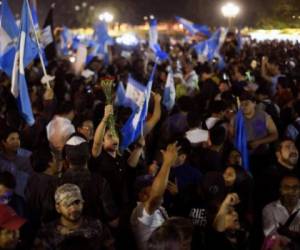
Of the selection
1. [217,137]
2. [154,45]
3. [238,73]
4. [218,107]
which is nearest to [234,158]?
[217,137]

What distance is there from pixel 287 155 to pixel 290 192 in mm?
1062

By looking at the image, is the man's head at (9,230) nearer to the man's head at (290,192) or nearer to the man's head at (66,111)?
the man's head at (290,192)

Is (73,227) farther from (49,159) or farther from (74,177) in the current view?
(49,159)

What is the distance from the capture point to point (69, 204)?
4.49 m

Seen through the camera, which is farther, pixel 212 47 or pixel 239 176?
pixel 212 47

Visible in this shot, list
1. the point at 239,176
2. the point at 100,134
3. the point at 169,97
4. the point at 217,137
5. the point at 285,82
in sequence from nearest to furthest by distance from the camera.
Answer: the point at 239,176, the point at 100,134, the point at 217,137, the point at 169,97, the point at 285,82

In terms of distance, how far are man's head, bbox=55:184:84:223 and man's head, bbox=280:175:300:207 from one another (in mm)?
2013

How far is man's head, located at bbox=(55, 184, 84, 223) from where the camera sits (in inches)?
177

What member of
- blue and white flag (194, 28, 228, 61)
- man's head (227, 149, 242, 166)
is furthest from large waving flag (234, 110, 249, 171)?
blue and white flag (194, 28, 228, 61)

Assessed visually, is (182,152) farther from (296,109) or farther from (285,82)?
(285,82)

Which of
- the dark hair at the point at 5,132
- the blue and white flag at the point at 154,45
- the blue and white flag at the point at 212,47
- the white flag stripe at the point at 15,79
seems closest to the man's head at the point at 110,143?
the dark hair at the point at 5,132

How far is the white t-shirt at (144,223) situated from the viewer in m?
4.91

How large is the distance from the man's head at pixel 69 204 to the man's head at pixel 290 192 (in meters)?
2.01

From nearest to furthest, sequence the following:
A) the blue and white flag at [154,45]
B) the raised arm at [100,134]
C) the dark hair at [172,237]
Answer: the dark hair at [172,237]
the raised arm at [100,134]
the blue and white flag at [154,45]
